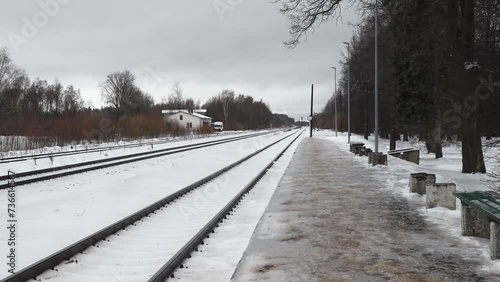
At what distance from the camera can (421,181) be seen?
1093 centimetres

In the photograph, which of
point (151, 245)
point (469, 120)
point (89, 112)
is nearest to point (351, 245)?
point (151, 245)

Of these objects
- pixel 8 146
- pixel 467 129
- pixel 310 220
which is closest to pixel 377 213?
pixel 310 220

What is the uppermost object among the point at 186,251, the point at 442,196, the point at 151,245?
the point at 442,196

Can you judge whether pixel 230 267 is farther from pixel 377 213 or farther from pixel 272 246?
pixel 377 213

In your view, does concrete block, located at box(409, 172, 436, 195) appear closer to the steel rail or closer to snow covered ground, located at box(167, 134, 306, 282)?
snow covered ground, located at box(167, 134, 306, 282)

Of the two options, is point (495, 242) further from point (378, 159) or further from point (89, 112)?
point (89, 112)

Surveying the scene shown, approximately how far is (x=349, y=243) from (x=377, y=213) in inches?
98.2

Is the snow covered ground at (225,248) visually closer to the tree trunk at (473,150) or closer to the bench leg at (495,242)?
the bench leg at (495,242)

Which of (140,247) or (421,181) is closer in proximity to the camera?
(140,247)

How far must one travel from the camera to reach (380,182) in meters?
13.7

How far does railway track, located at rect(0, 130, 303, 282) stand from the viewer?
5.41 m

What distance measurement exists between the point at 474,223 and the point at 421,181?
4.10m

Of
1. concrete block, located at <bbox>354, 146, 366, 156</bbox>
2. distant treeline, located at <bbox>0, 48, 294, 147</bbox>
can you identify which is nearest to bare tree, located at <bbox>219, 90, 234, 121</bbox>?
distant treeline, located at <bbox>0, 48, 294, 147</bbox>

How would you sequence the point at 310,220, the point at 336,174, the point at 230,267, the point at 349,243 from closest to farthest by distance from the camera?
the point at 230,267 < the point at 349,243 < the point at 310,220 < the point at 336,174
